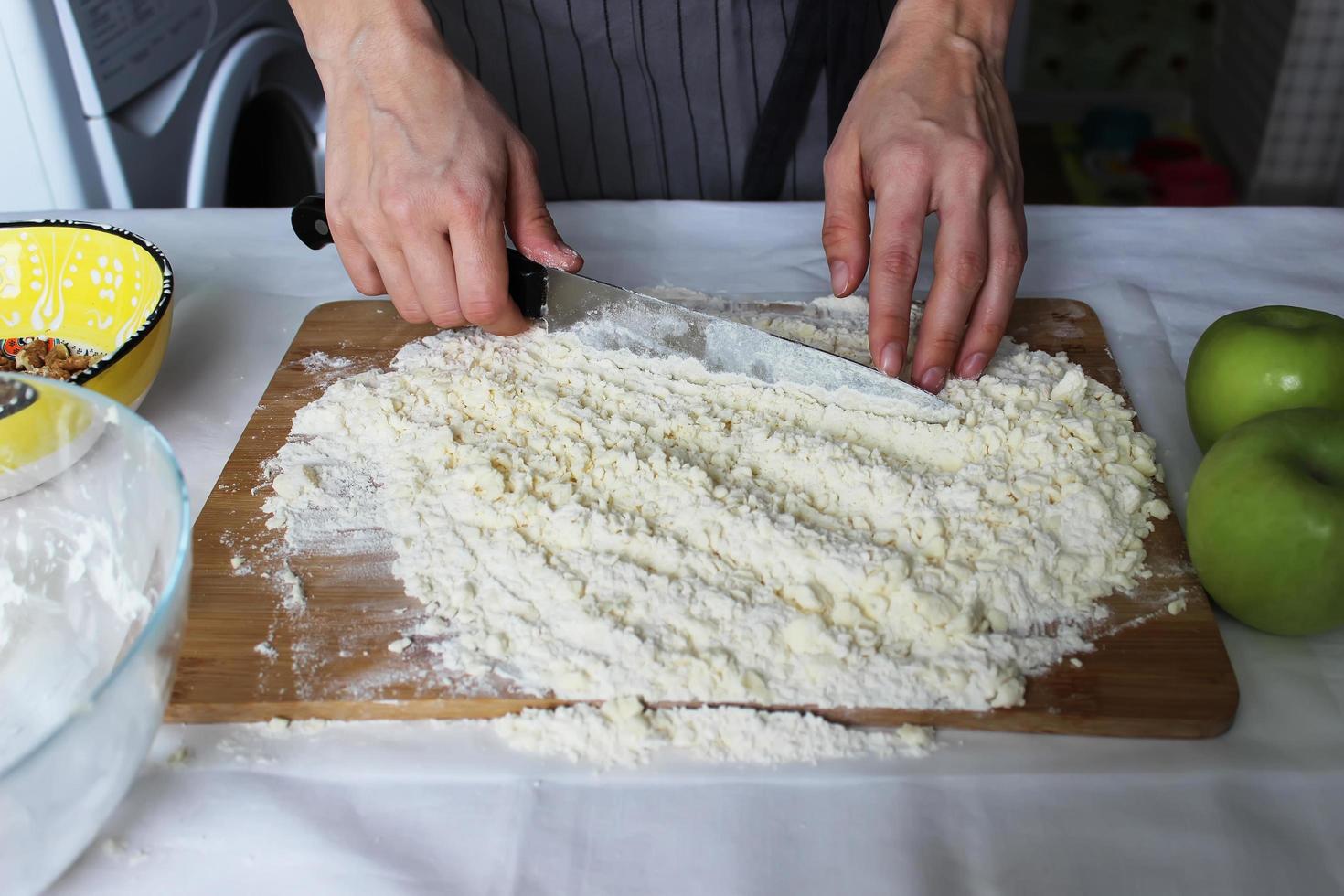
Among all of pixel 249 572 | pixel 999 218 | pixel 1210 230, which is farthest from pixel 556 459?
pixel 1210 230

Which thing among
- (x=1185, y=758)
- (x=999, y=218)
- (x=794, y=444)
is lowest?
(x=1185, y=758)

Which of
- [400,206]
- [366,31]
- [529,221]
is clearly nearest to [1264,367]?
[529,221]

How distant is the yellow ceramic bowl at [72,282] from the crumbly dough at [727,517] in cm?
27

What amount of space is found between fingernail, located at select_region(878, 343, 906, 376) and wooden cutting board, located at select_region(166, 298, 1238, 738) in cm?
28

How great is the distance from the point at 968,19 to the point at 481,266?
617 millimetres

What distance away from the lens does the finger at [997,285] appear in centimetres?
100

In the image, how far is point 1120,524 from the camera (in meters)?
0.87

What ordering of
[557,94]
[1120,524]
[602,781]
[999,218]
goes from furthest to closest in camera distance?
1. [557,94]
2. [999,218]
3. [1120,524]
4. [602,781]

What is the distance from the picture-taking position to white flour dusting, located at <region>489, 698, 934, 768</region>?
2.40 ft

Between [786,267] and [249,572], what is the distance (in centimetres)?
80

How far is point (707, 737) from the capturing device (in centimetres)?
73

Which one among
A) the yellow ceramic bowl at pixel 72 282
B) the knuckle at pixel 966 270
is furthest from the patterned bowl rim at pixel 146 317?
the knuckle at pixel 966 270

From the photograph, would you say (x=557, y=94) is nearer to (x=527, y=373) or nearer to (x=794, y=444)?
(x=527, y=373)

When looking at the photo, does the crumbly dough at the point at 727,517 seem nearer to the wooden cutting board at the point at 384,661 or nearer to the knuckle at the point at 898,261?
the wooden cutting board at the point at 384,661
